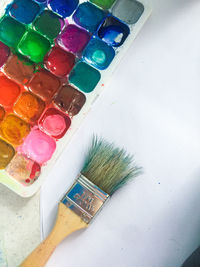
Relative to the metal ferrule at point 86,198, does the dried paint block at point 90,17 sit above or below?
above

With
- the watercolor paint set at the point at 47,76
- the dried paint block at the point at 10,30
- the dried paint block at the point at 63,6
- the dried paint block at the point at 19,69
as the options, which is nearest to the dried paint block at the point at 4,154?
the watercolor paint set at the point at 47,76

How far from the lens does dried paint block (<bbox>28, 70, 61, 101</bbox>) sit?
105cm

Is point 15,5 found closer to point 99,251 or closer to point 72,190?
point 72,190

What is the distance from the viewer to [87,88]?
105 centimetres

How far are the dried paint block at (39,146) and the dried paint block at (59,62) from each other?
20 centimetres

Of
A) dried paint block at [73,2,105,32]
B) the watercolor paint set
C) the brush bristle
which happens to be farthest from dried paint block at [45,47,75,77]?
the brush bristle

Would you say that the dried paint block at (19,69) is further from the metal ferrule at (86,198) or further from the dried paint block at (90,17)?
the metal ferrule at (86,198)

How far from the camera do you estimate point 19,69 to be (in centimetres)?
105

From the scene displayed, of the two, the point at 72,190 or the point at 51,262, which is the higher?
the point at 72,190

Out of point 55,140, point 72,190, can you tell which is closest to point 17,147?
point 55,140

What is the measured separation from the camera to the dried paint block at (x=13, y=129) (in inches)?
41.4

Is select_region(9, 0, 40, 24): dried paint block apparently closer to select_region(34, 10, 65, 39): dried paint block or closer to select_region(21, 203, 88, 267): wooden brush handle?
select_region(34, 10, 65, 39): dried paint block

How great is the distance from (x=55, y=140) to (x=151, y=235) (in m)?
0.42

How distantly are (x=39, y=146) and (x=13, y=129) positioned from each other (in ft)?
0.32
